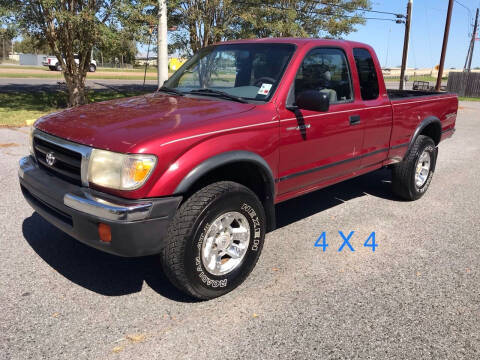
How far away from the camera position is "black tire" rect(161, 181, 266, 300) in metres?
2.71

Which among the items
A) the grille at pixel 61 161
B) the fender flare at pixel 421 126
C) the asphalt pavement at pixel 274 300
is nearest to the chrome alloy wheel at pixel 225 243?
the asphalt pavement at pixel 274 300

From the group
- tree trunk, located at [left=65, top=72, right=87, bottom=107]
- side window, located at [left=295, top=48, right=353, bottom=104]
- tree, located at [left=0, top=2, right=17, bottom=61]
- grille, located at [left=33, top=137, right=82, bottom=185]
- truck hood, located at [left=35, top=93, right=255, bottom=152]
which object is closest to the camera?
truck hood, located at [left=35, top=93, right=255, bottom=152]

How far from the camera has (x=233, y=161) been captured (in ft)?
9.71

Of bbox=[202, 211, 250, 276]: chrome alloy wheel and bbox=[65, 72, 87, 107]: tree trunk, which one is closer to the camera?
bbox=[202, 211, 250, 276]: chrome alloy wheel

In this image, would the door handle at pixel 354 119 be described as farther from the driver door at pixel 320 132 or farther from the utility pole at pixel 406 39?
the utility pole at pixel 406 39

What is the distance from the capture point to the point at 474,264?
3.69 meters

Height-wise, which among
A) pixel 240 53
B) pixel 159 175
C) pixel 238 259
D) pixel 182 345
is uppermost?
pixel 240 53

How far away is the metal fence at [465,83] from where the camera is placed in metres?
30.4

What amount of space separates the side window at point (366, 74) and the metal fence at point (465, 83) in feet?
97.8

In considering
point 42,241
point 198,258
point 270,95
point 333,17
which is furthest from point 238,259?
point 333,17

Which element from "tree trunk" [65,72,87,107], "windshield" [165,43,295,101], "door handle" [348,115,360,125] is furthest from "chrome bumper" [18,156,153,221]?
"tree trunk" [65,72,87,107]

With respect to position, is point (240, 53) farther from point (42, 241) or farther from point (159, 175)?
point (42, 241)

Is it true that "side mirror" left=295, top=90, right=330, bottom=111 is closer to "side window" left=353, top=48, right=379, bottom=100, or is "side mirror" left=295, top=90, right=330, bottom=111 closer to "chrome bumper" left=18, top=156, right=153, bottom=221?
"side window" left=353, top=48, right=379, bottom=100

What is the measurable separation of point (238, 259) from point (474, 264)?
2.16 meters
